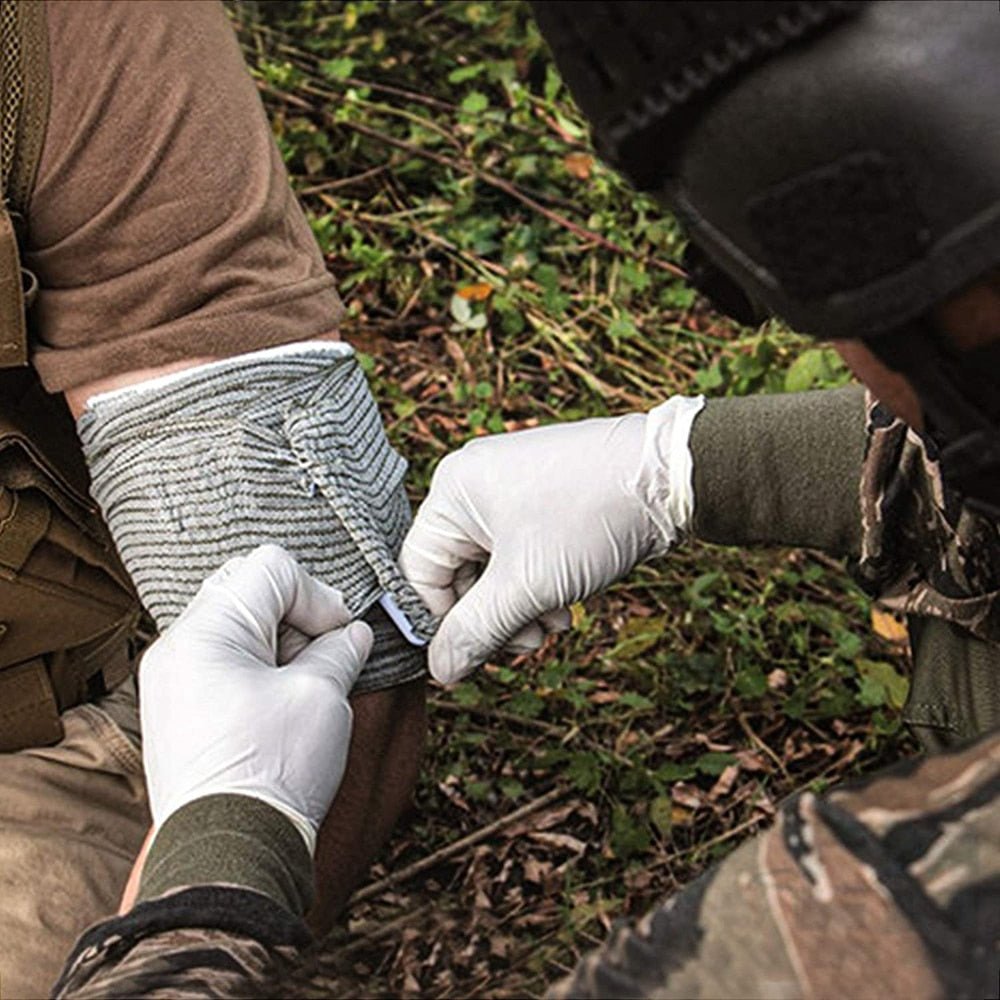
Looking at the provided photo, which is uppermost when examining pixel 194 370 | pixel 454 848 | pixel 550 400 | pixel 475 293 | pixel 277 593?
pixel 194 370

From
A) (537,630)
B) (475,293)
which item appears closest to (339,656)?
(537,630)

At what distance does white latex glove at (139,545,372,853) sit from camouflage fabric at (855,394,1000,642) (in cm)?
65

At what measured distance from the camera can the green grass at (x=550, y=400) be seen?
2.70 m

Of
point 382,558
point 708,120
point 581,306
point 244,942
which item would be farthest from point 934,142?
point 581,306

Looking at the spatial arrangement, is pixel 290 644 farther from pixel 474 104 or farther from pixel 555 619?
pixel 474 104

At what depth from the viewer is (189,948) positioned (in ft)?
4.37

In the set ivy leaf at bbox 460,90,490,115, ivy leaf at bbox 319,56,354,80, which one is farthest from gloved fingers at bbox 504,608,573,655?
ivy leaf at bbox 319,56,354,80

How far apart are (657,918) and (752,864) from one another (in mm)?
75

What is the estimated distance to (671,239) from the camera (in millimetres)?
3645

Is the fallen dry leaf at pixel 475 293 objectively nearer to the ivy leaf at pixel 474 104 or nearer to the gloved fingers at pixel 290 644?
the ivy leaf at pixel 474 104

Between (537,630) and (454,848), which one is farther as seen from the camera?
(454,848)

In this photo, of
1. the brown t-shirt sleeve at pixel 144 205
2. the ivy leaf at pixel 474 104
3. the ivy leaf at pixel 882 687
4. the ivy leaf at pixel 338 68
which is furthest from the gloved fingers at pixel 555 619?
the ivy leaf at pixel 338 68

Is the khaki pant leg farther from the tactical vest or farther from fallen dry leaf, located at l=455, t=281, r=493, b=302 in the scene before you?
fallen dry leaf, located at l=455, t=281, r=493, b=302

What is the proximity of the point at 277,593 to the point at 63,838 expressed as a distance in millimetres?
550
